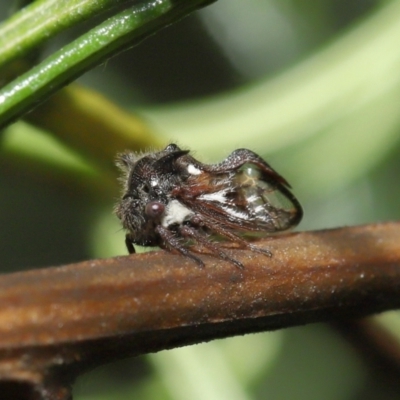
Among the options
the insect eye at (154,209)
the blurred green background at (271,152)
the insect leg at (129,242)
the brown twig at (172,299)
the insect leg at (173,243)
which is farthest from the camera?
the blurred green background at (271,152)

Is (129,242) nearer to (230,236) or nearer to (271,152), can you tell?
(230,236)

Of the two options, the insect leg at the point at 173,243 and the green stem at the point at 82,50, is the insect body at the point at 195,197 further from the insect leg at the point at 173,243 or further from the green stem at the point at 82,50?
the green stem at the point at 82,50

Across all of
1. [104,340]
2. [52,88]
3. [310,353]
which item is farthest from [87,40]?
[310,353]

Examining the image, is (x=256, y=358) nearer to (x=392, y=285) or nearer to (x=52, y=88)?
(x=392, y=285)

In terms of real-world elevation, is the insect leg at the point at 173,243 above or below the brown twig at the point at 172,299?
above

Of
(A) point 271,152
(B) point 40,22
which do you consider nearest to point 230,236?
(B) point 40,22

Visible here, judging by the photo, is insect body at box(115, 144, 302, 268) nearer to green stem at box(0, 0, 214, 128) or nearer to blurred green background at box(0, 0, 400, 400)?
green stem at box(0, 0, 214, 128)

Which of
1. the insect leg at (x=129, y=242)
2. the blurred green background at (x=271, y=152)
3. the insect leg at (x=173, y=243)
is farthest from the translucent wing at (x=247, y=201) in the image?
the blurred green background at (x=271, y=152)
